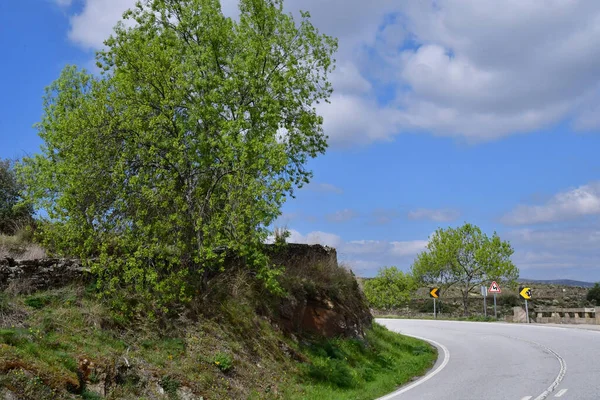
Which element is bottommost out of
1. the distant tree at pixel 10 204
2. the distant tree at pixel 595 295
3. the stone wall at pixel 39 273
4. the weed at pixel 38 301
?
the weed at pixel 38 301

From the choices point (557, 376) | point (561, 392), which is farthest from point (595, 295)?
point (561, 392)

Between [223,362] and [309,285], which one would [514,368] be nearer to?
[309,285]

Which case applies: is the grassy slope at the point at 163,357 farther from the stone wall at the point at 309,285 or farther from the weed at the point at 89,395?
the stone wall at the point at 309,285

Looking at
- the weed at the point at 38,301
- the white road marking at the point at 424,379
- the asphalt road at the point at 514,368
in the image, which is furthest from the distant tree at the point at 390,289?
the weed at the point at 38,301

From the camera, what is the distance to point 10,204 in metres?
18.9

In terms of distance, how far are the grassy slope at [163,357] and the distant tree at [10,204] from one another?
703cm

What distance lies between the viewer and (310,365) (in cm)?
1498

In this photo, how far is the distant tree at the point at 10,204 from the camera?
17734 millimetres

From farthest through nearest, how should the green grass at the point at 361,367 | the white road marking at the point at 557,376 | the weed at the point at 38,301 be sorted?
1. the green grass at the point at 361,367
2. the white road marking at the point at 557,376
3. the weed at the point at 38,301

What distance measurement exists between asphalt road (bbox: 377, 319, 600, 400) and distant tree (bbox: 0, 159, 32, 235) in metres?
13.0

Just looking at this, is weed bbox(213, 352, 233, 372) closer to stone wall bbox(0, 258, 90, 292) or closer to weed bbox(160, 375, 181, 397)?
weed bbox(160, 375, 181, 397)

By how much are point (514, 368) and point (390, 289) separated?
4850 centimetres

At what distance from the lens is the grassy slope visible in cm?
919

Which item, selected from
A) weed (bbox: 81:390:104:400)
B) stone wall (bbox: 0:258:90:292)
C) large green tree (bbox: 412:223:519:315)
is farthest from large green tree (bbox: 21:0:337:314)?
large green tree (bbox: 412:223:519:315)
